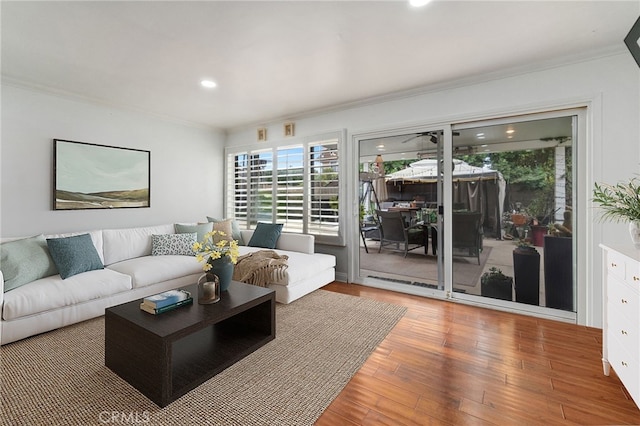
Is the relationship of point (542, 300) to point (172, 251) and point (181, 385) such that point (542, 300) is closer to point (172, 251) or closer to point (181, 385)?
point (181, 385)

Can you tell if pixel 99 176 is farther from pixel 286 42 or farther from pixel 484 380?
pixel 484 380

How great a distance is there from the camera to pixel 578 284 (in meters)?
2.67

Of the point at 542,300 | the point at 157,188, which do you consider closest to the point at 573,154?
the point at 542,300

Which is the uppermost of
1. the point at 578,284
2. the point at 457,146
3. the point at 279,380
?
the point at 457,146

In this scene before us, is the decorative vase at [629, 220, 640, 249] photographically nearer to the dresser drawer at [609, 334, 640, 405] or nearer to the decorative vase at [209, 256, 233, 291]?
the dresser drawer at [609, 334, 640, 405]

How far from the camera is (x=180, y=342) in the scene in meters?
2.09

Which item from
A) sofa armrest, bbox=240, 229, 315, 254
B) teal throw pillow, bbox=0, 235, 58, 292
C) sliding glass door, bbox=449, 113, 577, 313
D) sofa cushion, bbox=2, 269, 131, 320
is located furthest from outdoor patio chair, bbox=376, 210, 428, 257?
teal throw pillow, bbox=0, 235, 58, 292

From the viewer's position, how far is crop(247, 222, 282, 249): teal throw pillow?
406 cm

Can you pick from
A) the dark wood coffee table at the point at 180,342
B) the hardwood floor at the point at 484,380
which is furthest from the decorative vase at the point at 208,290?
the hardwood floor at the point at 484,380

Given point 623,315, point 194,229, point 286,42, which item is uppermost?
point 286,42

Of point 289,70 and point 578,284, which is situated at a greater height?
point 289,70

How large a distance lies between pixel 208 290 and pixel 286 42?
6.77ft

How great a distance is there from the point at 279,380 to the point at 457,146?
298 centimetres

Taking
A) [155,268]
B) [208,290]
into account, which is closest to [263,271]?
[208,290]
